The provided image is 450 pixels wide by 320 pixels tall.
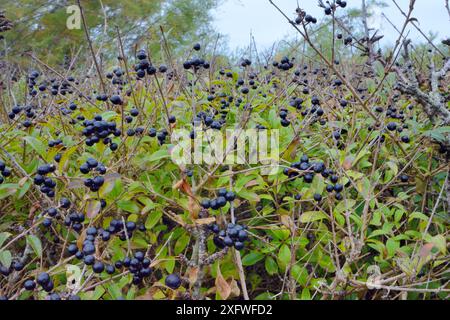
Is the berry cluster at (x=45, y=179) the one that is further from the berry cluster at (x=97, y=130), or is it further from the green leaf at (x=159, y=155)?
the green leaf at (x=159, y=155)

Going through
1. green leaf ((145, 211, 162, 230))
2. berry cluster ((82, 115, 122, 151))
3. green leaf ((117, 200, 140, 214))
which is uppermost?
berry cluster ((82, 115, 122, 151))

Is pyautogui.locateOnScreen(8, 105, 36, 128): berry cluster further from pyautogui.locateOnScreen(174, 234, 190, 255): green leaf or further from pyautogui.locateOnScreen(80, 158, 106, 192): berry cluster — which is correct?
pyautogui.locateOnScreen(174, 234, 190, 255): green leaf

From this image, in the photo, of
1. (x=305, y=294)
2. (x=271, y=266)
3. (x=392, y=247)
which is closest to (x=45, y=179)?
(x=271, y=266)

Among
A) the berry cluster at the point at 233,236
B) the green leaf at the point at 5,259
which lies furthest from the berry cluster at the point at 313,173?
the green leaf at the point at 5,259

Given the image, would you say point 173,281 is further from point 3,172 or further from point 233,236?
point 3,172

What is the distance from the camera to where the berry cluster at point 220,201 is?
4.33 feet

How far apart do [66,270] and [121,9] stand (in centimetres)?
983

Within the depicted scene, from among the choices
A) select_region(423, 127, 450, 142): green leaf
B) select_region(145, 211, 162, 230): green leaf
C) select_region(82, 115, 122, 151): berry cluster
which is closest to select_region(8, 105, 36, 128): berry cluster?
select_region(82, 115, 122, 151): berry cluster

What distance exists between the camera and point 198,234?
1305mm

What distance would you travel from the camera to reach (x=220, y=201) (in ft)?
4.32

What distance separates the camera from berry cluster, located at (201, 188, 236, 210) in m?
1.32

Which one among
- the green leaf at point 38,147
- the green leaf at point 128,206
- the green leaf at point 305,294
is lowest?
the green leaf at point 305,294
